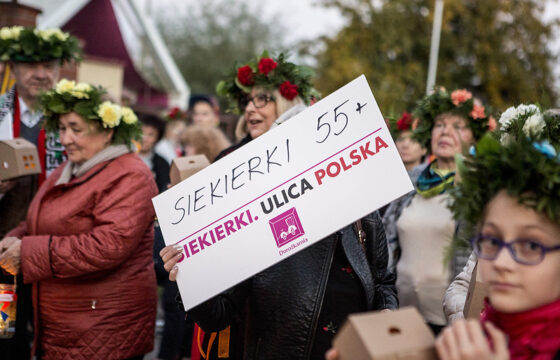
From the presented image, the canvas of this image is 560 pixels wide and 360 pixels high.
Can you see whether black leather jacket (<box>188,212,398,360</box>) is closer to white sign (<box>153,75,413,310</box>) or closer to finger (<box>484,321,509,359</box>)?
white sign (<box>153,75,413,310</box>)

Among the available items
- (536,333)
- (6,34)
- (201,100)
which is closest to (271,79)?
(536,333)

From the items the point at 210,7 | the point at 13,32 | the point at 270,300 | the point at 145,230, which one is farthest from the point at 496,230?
the point at 210,7

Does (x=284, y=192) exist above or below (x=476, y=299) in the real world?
above

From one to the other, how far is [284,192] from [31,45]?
3.31 metres

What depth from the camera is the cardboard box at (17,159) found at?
3.89 metres

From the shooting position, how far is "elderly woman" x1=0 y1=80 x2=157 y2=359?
3379 mm

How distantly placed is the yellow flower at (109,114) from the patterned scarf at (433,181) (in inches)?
85.5

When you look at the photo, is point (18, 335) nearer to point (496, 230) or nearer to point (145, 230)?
point (145, 230)

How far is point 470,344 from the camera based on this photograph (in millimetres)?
1487

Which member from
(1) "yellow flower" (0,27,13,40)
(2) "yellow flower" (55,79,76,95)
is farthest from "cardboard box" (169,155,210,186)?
(1) "yellow flower" (0,27,13,40)

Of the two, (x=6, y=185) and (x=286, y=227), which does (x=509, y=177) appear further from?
(x=6, y=185)

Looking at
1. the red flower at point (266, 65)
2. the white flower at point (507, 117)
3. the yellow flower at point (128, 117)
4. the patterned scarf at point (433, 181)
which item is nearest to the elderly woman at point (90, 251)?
the yellow flower at point (128, 117)

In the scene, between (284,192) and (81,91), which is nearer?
(284,192)

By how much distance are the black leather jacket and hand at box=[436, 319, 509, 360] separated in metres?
1.06
